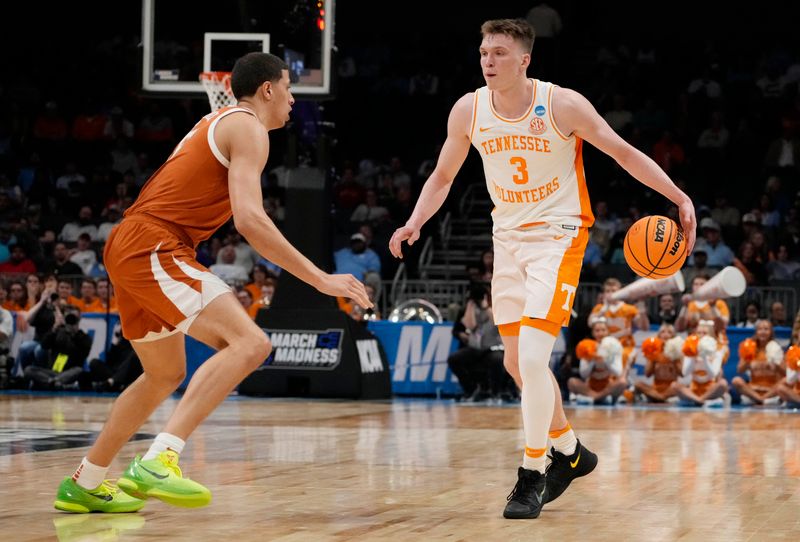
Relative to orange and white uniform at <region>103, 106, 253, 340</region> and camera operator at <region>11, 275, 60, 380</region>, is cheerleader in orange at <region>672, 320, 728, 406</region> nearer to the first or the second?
camera operator at <region>11, 275, 60, 380</region>

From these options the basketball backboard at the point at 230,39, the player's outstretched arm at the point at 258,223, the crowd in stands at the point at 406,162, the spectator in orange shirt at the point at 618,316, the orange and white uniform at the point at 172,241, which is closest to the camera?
the player's outstretched arm at the point at 258,223

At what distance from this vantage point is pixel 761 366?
51.0ft

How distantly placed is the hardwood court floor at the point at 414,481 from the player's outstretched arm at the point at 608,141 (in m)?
1.43

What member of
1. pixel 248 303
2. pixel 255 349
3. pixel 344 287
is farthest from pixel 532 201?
pixel 248 303

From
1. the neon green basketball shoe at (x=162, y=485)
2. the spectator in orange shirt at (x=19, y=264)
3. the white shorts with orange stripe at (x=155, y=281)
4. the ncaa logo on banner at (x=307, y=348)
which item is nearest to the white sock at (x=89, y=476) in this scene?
the neon green basketball shoe at (x=162, y=485)

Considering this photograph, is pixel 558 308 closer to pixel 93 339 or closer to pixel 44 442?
pixel 44 442

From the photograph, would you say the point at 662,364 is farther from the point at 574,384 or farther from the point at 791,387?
the point at 791,387

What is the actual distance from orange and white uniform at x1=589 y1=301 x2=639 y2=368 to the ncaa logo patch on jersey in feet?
33.1

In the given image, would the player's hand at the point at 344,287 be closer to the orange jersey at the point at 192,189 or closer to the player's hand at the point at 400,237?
the orange jersey at the point at 192,189

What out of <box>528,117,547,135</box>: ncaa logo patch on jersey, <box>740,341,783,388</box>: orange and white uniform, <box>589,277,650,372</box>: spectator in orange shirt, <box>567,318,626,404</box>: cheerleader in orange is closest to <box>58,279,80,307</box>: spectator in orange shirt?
<box>567,318,626,404</box>: cheerleader in orange

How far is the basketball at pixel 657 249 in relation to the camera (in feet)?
20.2

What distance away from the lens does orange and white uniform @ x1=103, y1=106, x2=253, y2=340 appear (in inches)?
207

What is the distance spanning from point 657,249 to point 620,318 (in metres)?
9.81

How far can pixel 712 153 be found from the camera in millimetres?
22094
